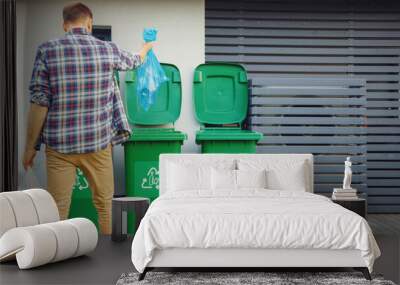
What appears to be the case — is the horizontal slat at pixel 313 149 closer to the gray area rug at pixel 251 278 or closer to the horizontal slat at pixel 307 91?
the horizontal slat at pixel 307 91

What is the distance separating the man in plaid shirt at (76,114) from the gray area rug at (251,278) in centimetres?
220

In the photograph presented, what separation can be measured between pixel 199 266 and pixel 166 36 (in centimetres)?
341

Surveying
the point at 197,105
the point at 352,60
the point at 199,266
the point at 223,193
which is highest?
the point at 352,60

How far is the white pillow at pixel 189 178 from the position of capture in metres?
5.51

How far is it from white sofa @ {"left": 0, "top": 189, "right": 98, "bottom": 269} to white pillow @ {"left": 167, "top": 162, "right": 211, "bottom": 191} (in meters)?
0.95

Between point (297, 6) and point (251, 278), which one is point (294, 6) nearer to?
point (297, 6)

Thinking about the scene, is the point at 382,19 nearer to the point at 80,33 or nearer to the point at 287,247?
the point at 80,33

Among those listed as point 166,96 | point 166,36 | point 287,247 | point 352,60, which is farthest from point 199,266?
point 352,60

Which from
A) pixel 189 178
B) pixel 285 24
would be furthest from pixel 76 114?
pixel 285 24

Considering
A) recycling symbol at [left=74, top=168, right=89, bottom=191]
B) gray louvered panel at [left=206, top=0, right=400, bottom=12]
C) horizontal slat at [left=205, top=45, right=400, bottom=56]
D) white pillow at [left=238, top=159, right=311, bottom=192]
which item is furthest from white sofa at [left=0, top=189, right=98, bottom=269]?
gray louvered panel at [left=206, top=0, right=400, bottom=12]

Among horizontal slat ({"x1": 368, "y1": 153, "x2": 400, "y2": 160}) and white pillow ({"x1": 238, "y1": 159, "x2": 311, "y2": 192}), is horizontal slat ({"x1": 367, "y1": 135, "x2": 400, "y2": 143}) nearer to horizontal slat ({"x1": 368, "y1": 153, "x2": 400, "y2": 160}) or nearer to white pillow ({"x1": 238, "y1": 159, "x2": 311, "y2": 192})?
horizontal slat ({"x1": 368, "y1": 153, "x2": 400, "y2": 160})

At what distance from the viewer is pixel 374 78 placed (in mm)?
7496

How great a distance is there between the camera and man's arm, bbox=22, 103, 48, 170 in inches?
251

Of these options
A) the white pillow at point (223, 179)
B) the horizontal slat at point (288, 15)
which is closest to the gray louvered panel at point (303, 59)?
the horizontal slat at point (288, 15)
